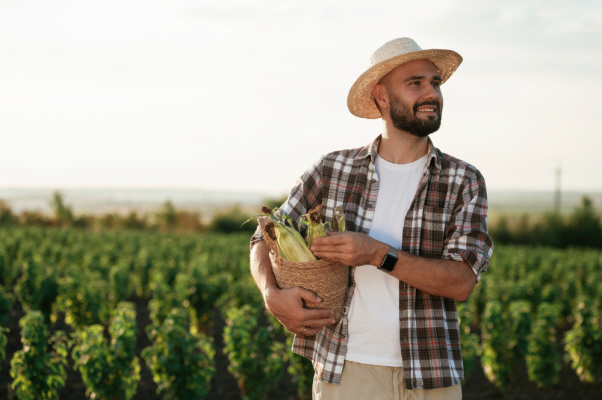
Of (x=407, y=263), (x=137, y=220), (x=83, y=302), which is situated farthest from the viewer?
(x=137, y=220)

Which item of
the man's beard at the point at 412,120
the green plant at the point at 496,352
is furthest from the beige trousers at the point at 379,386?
the green plant at the point at 496,352

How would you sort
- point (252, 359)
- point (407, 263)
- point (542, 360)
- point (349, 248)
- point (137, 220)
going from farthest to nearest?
point (137, 220) → point (542, 360) → point (252, 359) → point (407, 263) → point (349, 248)

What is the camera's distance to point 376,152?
2863 mm

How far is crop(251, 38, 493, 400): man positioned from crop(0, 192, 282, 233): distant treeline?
4241 centimetres

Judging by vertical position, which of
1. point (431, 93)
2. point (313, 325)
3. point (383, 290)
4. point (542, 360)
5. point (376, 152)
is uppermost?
point (431, 93)

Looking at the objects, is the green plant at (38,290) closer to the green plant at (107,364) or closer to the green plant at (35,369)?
the green plant at (35,369)

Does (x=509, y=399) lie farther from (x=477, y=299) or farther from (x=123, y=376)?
(x=123, y=376)

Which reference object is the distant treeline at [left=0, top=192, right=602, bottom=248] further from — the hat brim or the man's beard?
the man's beard

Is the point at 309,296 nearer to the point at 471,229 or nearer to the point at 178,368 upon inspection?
the point at 471,229

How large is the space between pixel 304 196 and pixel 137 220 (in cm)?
5070

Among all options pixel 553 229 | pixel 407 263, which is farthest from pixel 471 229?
pixel 553 229

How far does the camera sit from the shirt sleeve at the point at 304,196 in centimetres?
275

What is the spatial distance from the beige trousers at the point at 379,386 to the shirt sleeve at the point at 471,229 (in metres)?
0.61

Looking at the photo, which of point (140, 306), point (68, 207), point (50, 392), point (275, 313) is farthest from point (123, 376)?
point (68, 207)
